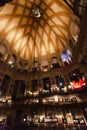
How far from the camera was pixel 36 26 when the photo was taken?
23.1 m

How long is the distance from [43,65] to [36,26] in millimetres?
7314

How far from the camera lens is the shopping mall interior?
16103mm

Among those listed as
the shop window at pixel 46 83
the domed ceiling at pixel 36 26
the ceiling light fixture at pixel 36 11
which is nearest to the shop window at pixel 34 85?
the shop window at pixel 46 83

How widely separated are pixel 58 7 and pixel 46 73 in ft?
35.7

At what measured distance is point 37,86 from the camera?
2175 centimetres

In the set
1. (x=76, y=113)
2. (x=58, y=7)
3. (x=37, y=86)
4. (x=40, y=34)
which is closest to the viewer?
(x=76, y=113)

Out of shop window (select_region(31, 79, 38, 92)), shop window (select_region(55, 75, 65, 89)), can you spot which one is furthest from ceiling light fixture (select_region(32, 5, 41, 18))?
shop window (select_region(31, 79, 38, 92))

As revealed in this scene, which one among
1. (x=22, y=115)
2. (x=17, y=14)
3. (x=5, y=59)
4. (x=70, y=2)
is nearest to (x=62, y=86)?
(x=22, y=115)

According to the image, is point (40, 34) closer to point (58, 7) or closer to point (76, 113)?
point (58, 7)

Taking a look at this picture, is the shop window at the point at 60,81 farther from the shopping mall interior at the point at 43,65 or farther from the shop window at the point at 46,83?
the shop window at the point at 46,83

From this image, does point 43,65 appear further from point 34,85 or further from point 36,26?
point 36,26

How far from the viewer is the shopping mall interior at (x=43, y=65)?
52.8 feet

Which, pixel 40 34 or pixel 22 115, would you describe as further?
pixel 40 34


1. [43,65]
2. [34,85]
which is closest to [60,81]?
[34,85]
